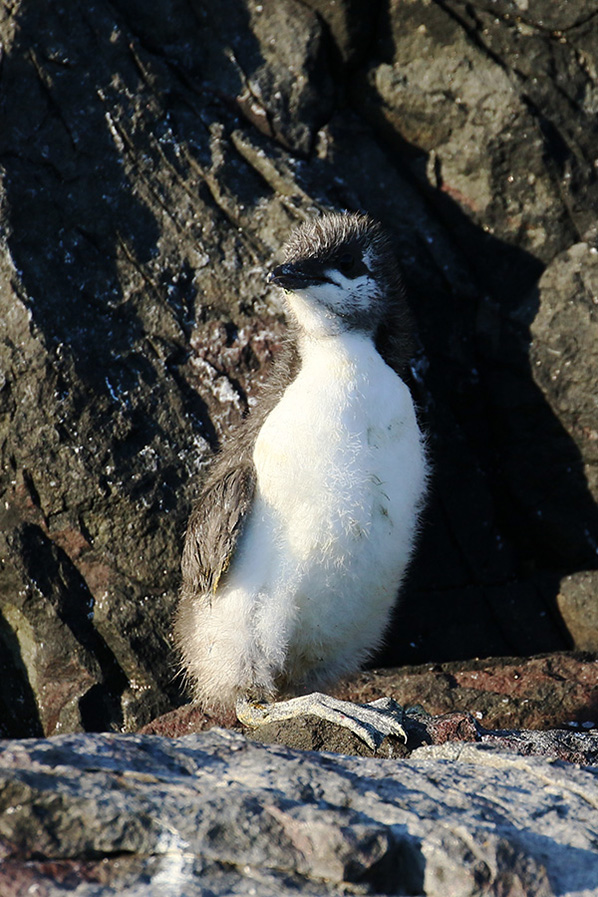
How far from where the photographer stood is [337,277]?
4488mm

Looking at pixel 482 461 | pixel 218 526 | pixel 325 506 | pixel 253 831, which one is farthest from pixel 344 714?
pixel 482 461

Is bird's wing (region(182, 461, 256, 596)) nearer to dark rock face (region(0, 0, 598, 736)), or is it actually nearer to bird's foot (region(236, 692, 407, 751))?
bird's foot (region(236, 692, 407, 751))

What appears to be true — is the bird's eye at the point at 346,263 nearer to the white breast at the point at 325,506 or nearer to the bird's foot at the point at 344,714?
the white breast at the point at 325,506

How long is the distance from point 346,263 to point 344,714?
1.98 m

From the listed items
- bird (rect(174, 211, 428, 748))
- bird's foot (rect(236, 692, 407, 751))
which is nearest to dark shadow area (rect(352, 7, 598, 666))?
bird (rect(174, 211, 428, 748))

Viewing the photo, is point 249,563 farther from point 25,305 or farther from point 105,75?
point 105,75

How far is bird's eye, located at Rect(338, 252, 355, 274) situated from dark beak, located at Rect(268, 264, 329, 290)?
0.14m

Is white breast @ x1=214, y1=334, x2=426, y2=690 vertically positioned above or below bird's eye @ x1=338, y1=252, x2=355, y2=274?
below

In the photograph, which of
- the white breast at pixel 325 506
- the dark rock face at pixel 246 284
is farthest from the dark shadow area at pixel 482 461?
the white breast at pixel 325 506

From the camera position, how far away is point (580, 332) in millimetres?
5930

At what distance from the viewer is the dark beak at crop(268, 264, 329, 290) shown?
14.0ft

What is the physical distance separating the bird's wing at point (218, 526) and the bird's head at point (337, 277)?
76 cm

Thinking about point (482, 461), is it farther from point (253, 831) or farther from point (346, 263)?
point (253, 831)

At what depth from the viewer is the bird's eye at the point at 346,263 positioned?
451 centimetres
